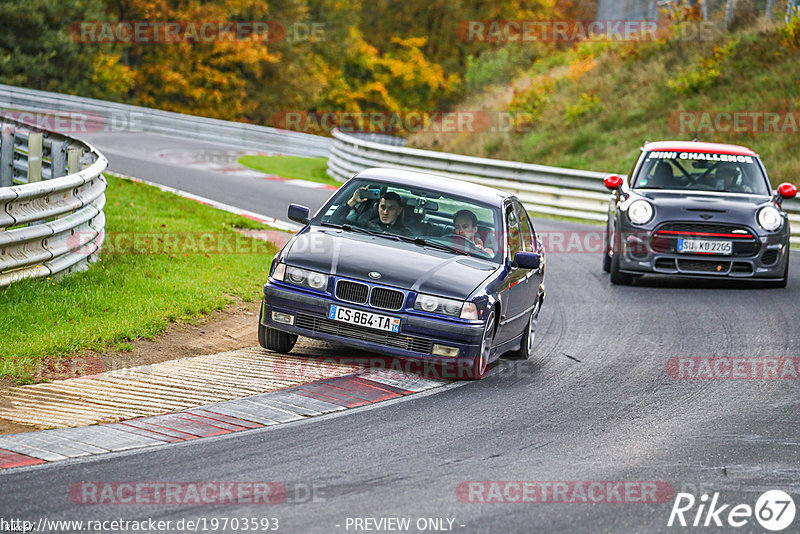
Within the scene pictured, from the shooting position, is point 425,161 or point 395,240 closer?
point 395,240

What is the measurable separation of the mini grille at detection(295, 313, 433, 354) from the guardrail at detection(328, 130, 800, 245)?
44.9ft

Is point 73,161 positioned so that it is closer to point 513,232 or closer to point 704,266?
point 513,232

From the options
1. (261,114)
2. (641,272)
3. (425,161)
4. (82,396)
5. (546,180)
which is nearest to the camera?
(82,396)

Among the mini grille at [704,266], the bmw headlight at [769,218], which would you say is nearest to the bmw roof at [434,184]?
the mini grille at [704,266]

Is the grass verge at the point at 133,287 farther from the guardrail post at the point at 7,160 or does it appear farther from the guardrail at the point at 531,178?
the guardrail at the point at 531,178

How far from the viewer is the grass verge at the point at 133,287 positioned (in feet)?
27.7

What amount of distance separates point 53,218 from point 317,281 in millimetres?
3834

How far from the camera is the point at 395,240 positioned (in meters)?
9.00

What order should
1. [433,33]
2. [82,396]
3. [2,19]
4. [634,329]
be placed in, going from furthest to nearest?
[433,33]
[2,19]
[634,329]
[82,396]

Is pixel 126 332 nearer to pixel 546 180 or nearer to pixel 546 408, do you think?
pixel 546 408

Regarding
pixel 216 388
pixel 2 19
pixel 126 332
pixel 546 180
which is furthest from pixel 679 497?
pixel 2 19

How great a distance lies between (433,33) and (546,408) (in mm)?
62195

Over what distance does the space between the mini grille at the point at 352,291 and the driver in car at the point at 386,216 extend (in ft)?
3.20

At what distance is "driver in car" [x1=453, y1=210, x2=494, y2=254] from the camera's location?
9203 mm
